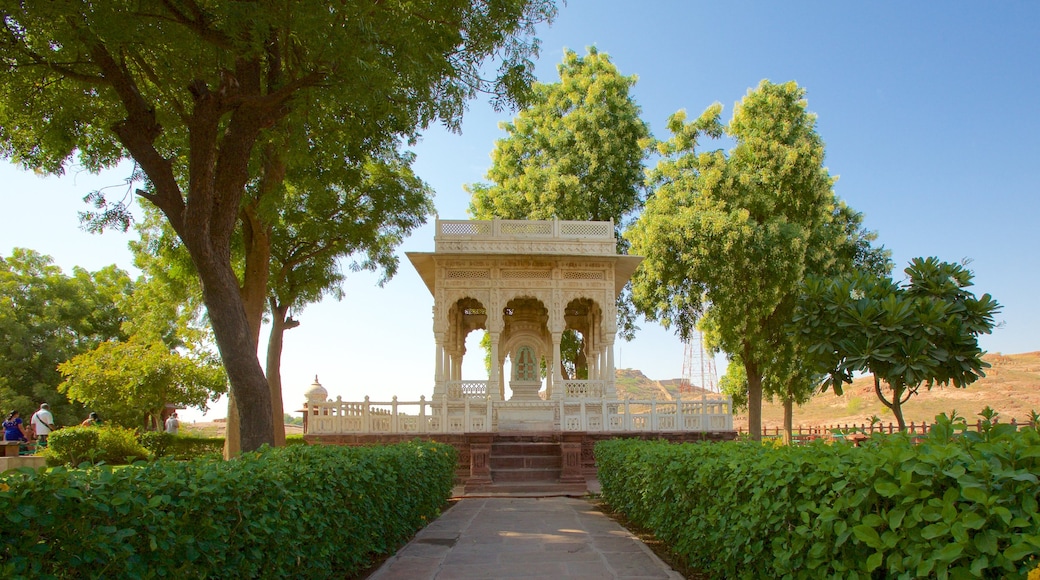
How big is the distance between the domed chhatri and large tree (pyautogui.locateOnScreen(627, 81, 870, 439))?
3534 millimetres

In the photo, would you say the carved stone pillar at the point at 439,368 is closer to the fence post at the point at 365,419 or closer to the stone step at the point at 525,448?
the fence post at the point at 365,419

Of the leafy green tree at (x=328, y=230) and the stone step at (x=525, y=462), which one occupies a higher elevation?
the leafy green tree at (x=328, y=230)

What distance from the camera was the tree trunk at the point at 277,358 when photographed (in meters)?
19.3

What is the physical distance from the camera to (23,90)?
9.80m

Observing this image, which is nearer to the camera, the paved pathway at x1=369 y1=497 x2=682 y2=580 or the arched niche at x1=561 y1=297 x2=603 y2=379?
the paved pathway at x1=369 y1=497 x2=682 y2=580

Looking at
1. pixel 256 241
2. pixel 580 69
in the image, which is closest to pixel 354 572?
pixel 256 241

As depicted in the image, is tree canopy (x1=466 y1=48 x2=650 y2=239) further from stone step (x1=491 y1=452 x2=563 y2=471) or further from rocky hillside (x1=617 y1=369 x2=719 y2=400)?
rocky hillside (x1=617 y1=369 x2=719 y2=400)

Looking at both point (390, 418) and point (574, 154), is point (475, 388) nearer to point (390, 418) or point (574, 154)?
point (390, 418)

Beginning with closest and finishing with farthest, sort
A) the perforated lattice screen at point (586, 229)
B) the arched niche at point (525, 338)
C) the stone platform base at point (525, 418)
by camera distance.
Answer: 1. the stone platform base at point (525, 418)
2. the perforated lattice screen at point (586, 229)
3. the arched niche at point (525, 338)

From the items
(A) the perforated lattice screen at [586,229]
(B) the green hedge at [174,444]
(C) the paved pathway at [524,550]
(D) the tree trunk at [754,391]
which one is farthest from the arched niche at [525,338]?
(C) the paved pathway at [524,550]

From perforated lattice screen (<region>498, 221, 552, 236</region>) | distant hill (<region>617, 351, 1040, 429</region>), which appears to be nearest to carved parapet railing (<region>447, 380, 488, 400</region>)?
perforated lattice screen (<region>498, 221, 552, 236</region>)

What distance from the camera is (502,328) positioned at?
18.6m

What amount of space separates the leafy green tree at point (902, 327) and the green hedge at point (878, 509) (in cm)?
1115

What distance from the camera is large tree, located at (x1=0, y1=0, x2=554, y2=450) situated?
8289 millimetres
